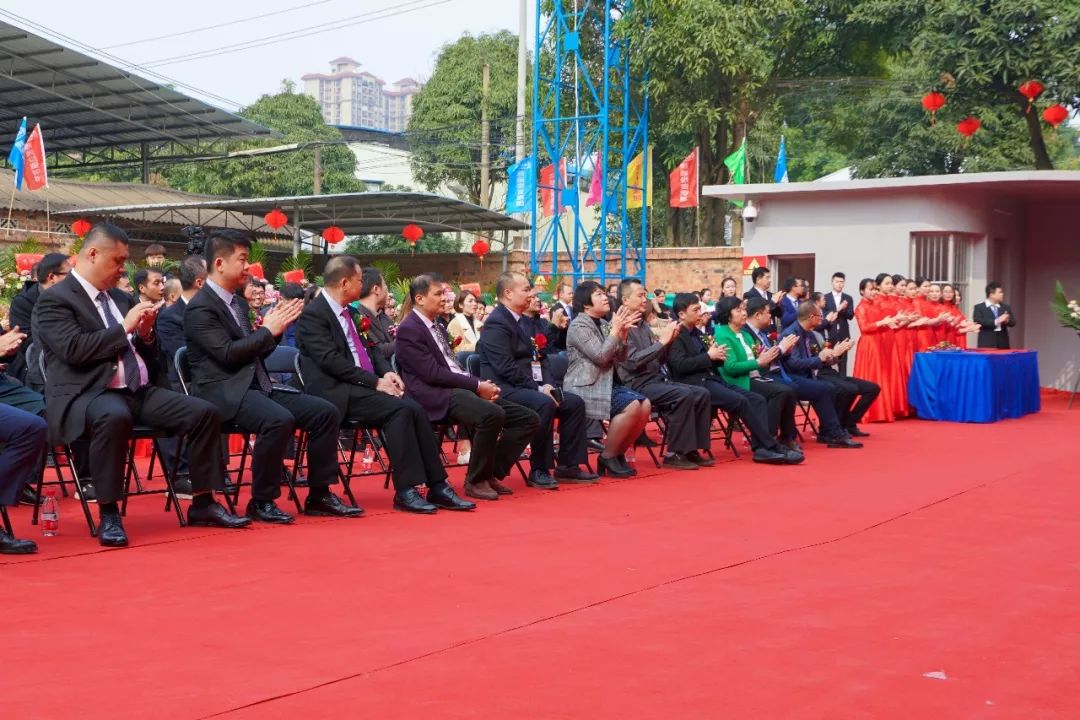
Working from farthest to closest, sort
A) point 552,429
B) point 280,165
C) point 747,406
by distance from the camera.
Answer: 1. point 280,165
2. point 747,406
3. point 552,429

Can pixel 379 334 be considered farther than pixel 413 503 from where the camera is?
Yes

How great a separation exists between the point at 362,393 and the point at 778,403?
4528 millimetres

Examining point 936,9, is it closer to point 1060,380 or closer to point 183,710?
point 1060,380

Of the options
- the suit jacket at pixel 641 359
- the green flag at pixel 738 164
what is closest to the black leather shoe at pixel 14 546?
the suit jacket at pixel 641 359

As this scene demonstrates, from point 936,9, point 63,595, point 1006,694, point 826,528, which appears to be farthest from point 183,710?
point 936,9

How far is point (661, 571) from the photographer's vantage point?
5945mm

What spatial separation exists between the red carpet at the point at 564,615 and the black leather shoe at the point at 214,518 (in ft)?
0.44

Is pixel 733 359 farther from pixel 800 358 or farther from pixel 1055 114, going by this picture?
pixel 1055 114

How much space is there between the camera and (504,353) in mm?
8805

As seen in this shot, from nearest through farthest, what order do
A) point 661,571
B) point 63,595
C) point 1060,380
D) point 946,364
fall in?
1. point 63,595
2. point 661,571
3. point 946,364
4. point 1060,380

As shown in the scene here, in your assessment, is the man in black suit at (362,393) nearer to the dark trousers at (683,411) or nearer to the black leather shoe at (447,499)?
the black leather shoe at (447,499)

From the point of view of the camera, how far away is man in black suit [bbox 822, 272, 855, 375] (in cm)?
1550

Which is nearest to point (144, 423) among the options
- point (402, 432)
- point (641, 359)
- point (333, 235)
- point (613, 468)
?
point (402, 432)

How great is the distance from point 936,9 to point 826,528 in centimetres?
1999
